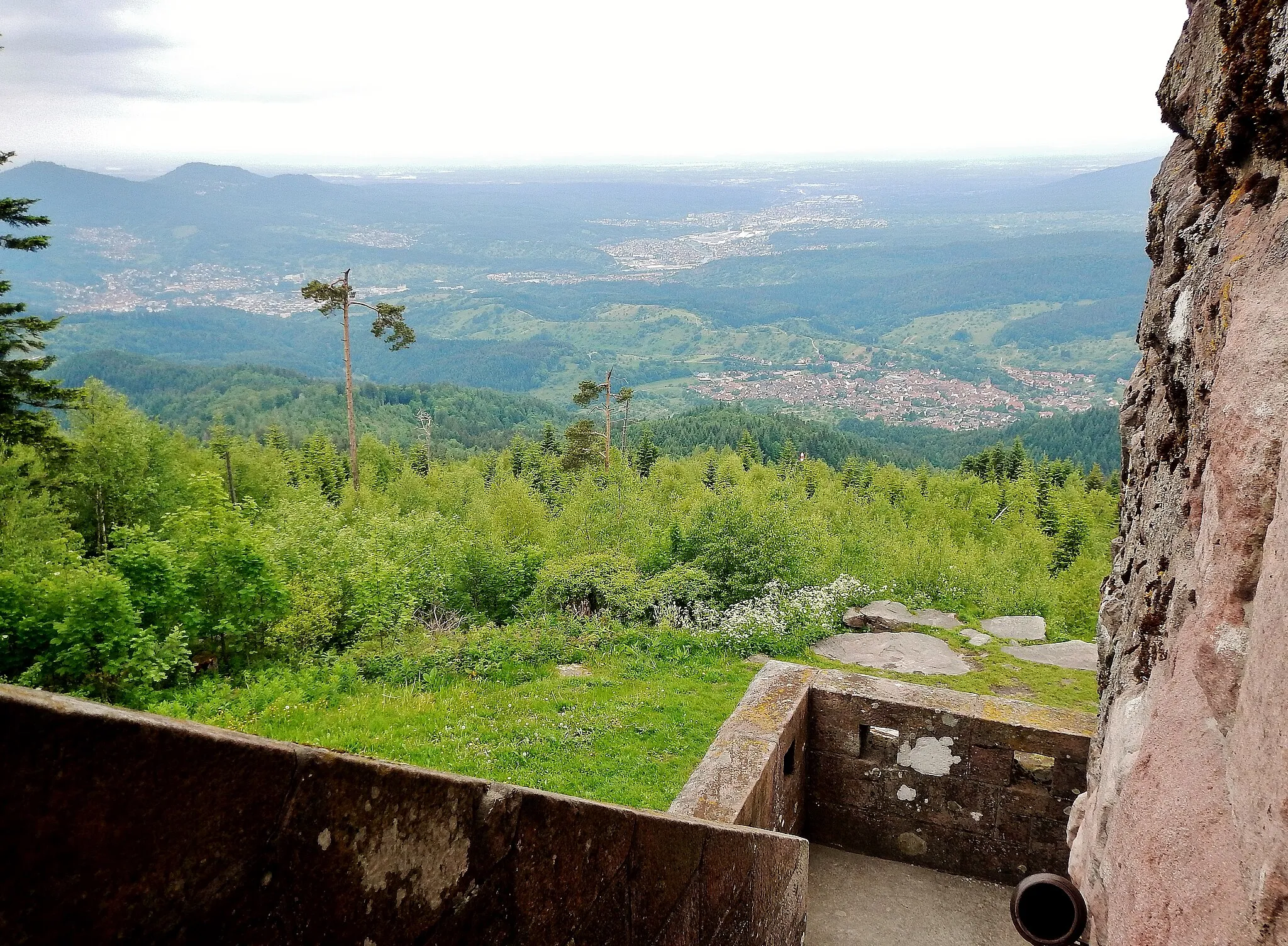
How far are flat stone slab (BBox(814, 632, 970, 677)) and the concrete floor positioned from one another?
4.87 meters

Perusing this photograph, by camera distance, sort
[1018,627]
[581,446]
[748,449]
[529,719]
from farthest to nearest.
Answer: [748,449]
[581,446]
[1018,627]
[529,719]

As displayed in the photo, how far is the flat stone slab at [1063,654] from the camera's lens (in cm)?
1214

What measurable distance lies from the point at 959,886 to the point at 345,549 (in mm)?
13640

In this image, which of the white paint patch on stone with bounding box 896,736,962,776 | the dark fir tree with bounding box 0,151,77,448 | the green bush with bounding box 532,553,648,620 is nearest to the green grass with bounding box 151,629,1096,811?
the green bush with bounding box 532,553,648,620

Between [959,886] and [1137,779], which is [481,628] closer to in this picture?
[959,886]

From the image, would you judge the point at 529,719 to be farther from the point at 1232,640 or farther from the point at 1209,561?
the point at 1232,640

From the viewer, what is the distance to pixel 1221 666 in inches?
89.0

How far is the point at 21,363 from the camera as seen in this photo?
745 inches

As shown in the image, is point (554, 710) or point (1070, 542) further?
point (1070, 542)

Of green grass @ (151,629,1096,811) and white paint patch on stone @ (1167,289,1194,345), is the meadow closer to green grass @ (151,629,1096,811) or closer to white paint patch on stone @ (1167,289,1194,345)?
green grass @ (151,629,1096,811)

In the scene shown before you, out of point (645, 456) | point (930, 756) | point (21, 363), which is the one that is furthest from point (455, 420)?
point (930, 756)

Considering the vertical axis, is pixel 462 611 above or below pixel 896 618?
below

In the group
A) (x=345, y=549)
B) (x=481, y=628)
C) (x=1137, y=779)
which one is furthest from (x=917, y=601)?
(x=1137, y=779)

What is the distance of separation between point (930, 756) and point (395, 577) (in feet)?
39.1
